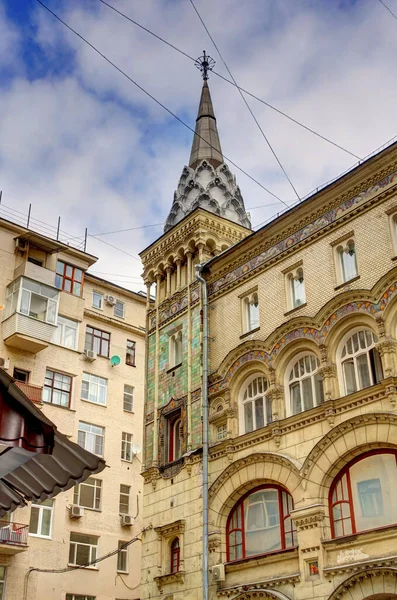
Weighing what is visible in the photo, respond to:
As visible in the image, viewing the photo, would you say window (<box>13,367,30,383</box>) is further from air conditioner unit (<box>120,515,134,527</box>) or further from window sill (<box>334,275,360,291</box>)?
window sill (<box>334,275,360,291</box>)

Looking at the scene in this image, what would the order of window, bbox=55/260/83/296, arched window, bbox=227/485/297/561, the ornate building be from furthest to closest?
1. window, bbox=55/260/83/296
2. arched window, bbox=227/485/297/561
3. the ornate building

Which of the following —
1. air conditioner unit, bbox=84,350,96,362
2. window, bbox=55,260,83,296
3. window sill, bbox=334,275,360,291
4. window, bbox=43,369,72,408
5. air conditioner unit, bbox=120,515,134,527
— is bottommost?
air conditioner unit, bbox=120,515,134,527

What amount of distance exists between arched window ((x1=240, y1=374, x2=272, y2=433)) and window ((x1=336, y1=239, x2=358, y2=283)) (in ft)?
13.1

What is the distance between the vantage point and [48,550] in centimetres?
2980

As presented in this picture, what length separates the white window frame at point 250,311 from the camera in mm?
22197

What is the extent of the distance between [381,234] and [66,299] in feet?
63.3

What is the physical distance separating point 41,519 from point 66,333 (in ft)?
28.6

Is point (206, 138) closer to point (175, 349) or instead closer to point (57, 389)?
point (175, 349)

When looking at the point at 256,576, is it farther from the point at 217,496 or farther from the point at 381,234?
the point at 381,234

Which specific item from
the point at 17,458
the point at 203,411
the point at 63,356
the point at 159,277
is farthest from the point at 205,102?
the point at 17,458

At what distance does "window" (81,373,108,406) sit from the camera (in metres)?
34.8

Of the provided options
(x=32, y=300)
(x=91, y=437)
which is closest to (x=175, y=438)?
(x=91, y=437)

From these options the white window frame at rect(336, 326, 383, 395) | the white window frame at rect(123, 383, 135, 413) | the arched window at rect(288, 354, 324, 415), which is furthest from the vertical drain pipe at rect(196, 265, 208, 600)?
the white window frame at rect(123, 383, 135, 413)

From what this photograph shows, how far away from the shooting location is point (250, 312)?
22.6 metres
